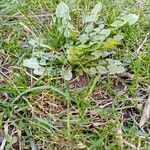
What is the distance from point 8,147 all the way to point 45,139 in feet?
0.43

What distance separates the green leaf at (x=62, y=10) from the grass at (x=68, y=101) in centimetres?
8

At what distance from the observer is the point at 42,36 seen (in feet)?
6.05

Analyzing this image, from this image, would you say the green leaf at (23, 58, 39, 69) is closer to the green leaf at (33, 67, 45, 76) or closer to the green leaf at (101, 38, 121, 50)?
the green leaf at (33, 67, 45, 76)

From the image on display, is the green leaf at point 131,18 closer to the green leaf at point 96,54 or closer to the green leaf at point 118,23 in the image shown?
the green leaf at point 118,23

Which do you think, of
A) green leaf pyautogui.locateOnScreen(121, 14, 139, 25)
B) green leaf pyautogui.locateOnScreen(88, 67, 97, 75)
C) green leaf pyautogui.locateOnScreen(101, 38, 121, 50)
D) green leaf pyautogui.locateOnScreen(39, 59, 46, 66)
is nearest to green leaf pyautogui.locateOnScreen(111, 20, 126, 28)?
green leaf pyautogui.locateOnScreen(121, 14, 139, 25)

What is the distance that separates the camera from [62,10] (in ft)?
6.14

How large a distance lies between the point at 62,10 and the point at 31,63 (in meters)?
0.34

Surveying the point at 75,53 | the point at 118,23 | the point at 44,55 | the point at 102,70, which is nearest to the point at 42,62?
the point at 44,55

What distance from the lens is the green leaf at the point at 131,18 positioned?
1.81 metres

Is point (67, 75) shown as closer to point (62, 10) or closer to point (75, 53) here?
point (75, 53)

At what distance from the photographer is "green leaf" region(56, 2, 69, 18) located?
72.9 inches

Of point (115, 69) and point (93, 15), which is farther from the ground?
point (93, 15)

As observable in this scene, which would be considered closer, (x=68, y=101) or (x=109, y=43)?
(x=68, y=101)

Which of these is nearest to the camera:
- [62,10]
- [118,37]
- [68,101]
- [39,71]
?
[68,101]
